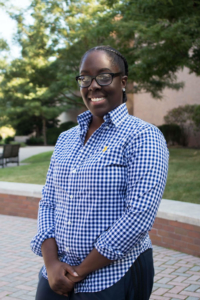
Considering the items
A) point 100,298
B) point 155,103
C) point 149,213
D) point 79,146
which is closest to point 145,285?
point 100,298

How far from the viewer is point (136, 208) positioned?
1.63m

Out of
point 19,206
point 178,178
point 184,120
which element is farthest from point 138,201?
point 184,120

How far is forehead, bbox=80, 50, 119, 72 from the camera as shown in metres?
1.85

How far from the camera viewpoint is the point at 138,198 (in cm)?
164

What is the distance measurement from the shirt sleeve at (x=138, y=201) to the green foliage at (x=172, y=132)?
60.6ft

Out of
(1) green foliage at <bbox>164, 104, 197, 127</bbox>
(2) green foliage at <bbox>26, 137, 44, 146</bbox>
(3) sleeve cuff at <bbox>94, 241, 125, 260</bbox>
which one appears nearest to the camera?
(3) sleeve cuff at <bbox>94, 241, 125, 260</bbox>

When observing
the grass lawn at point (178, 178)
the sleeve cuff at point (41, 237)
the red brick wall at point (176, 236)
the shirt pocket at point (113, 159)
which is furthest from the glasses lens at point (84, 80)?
the grass lawn at point (178, 178)

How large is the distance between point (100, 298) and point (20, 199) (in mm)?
6151

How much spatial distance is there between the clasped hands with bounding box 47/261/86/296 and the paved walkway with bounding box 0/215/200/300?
7.93ft

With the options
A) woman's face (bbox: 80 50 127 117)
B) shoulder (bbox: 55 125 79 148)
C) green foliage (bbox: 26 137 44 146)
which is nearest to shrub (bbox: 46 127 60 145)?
green foliage (bbox: 26 137 44 146)

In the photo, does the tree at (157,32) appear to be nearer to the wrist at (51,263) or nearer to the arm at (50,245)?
the arm at (50,245)

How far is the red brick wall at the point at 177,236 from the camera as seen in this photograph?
512 centimetres

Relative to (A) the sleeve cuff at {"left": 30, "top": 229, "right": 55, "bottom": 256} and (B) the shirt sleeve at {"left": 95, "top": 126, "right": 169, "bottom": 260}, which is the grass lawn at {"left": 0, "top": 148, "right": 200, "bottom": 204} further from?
(B) the shirt sleeve at {"left": 95, "top": 126, "right": 169, "bottom": 260}

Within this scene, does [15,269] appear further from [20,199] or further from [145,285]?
[145,285]
